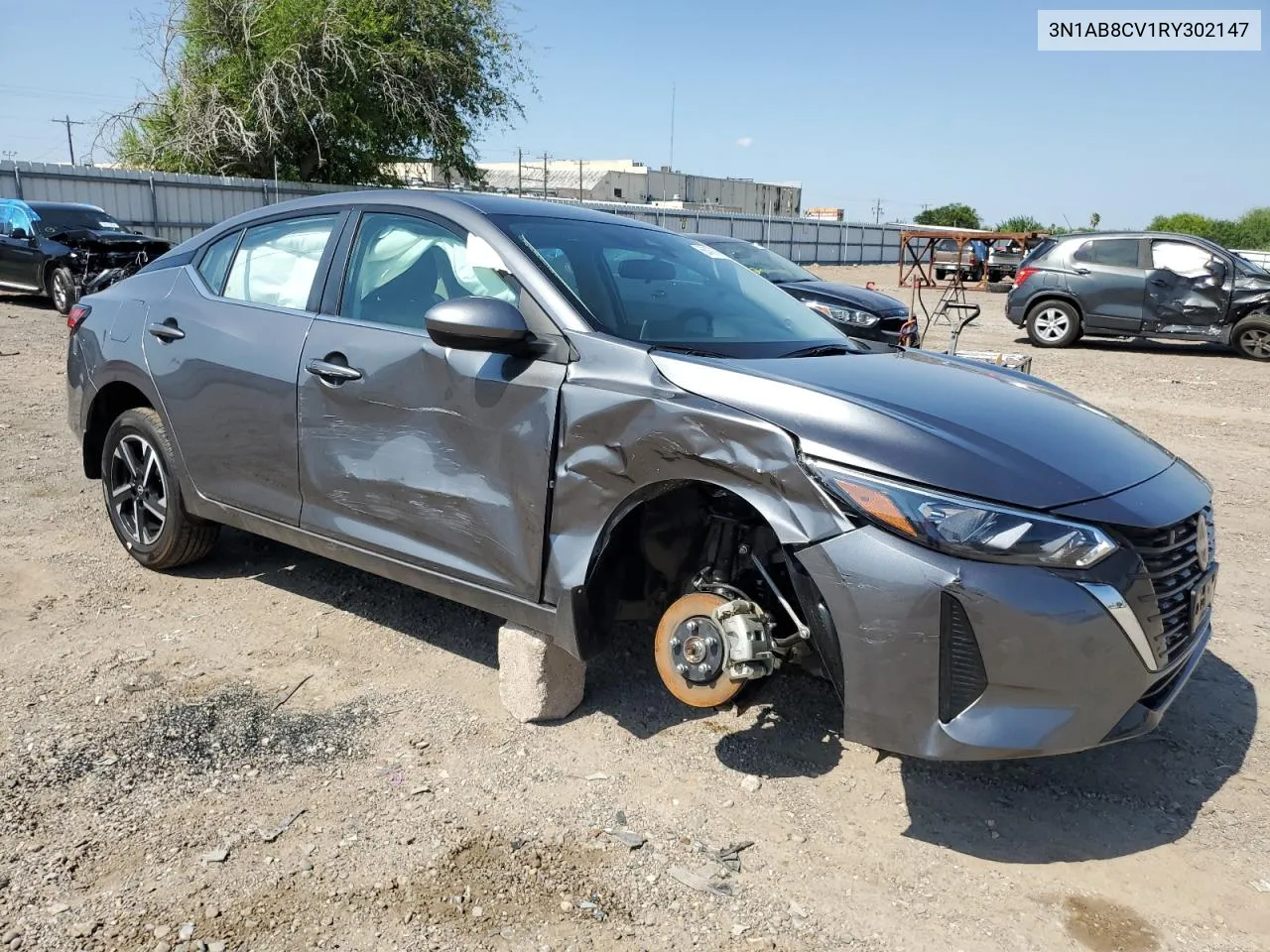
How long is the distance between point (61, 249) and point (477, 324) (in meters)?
14.4

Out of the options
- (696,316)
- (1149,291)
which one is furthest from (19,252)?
(1149,291)

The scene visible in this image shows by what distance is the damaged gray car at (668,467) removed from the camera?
2.55 meters

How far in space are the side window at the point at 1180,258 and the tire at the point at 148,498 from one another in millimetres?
13628

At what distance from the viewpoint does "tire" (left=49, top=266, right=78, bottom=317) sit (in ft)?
48.3

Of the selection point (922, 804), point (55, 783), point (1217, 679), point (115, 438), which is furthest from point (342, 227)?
point (1217, 679)

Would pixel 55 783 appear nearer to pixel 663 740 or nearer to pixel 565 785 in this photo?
pixel 565 785

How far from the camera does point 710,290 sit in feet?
12.6

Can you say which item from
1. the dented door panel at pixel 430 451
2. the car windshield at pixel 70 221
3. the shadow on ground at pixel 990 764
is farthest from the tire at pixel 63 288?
the dented door panel at pixel 430 451

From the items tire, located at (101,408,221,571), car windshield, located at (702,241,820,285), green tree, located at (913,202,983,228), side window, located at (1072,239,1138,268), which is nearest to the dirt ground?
tire, located at (101,408,221,571)

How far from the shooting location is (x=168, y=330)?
4.34 metres

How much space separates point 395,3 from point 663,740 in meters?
31.1

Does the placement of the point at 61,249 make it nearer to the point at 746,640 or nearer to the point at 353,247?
the point at 353,247

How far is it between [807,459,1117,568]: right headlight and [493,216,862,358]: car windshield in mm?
879

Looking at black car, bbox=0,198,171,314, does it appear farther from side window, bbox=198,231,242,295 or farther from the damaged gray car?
the damaged gray car
